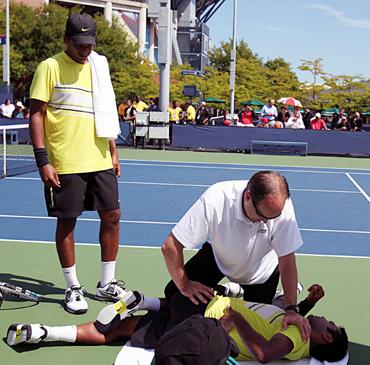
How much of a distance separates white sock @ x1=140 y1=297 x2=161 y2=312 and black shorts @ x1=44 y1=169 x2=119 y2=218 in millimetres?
928

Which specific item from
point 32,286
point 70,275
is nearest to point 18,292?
point 70,275

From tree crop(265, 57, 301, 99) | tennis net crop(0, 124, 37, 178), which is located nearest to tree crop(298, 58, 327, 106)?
tree crop(265, 57, 301, 99)

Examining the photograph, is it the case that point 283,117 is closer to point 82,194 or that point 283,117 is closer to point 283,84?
point 82,194

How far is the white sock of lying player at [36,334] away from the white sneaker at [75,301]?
0.66 meters

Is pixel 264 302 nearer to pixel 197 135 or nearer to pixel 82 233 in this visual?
pixel 82 233

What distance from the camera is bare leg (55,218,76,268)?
208 inches

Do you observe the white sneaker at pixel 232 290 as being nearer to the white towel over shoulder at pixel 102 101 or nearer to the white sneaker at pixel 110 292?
the white sneaker at pixel 110 292

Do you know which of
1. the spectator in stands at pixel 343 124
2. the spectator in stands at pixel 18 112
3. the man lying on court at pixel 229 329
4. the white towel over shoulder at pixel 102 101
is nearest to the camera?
the man lying on court at pixel 229 329

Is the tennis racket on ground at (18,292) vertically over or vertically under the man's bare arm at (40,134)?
under

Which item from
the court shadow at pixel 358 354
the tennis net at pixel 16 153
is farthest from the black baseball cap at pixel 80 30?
the tennis net at pixel 16 153

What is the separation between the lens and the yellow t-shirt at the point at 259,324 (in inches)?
159

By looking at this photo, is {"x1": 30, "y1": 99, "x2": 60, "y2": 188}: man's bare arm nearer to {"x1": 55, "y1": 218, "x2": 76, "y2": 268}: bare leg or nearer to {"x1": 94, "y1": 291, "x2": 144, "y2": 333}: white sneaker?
{"x1": 55, "y1": 218, "x2": 76, "y2": 268}: bare leg

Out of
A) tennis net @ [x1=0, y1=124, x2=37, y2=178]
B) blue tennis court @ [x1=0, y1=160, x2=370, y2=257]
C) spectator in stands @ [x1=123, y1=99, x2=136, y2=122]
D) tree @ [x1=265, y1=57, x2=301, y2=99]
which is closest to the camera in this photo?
blue tennis court @ [x1=0, y1=160, x2=370, y2=257]

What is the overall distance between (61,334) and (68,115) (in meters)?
1.65
